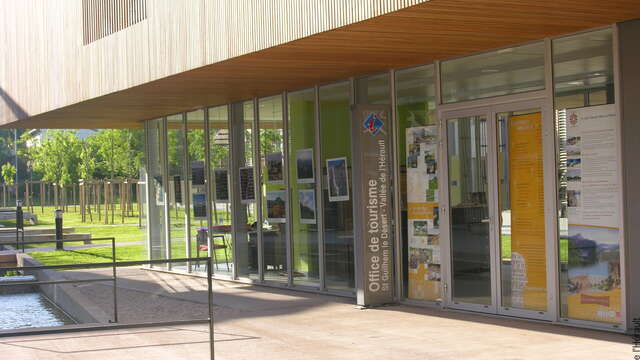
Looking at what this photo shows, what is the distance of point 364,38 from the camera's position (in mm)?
8695

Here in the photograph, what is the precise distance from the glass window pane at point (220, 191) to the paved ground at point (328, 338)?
3.55 meters

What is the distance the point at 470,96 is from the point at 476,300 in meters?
2.31

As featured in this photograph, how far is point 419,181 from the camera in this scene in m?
10.8

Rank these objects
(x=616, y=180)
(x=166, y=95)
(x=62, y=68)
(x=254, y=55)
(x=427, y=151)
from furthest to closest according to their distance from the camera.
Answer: (x=62, y=68)
(x=166, y=95)
(x=427, y=151)
(x=254, y=55)
(x=616, y=180)

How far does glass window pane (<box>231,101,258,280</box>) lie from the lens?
46.6ft

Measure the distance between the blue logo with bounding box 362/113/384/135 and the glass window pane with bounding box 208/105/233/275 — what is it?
15.0ft

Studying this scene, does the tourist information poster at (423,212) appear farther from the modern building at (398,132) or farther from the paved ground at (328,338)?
the paved ground at (328,338)

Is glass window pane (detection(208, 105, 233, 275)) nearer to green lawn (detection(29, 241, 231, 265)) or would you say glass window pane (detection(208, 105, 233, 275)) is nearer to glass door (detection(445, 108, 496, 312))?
green lawn (detection(29, 241, 231, 265))

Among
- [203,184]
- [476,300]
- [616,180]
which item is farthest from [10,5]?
[616,180]

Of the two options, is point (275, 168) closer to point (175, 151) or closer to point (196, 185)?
point (196, 185)

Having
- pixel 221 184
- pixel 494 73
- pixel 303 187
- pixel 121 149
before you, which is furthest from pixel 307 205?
pixel 121 149

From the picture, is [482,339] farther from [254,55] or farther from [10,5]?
[10,5]

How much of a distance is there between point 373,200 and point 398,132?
0.94 meters

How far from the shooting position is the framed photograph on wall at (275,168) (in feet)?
44.0
